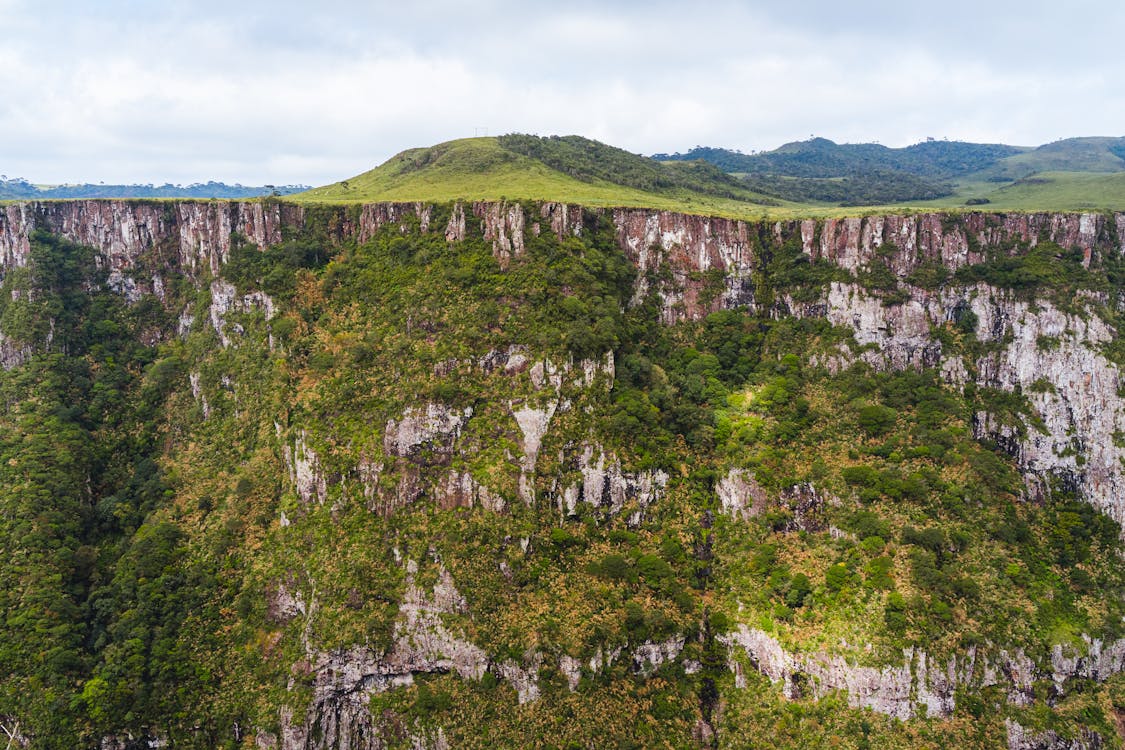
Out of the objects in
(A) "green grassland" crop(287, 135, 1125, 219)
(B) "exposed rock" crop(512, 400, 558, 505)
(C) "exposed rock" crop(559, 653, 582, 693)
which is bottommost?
(C) "exposed rock" crop(559, 653, 582, 693)

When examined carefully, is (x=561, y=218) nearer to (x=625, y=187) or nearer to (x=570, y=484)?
(x=570, y=484)

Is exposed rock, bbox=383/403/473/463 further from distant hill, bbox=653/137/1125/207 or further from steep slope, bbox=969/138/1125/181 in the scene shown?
steep slope, bbox=969/138/1125/181

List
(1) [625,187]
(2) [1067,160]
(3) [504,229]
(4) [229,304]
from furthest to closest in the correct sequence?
1. (2) [1067,160]
2. (1) [625,187]
3. (4) [229,304]
4. (3) [504,229]

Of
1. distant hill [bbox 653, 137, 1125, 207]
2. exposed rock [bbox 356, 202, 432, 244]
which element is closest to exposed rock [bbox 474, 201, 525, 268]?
exposed rock [bbox 356, 202, 432, 244]

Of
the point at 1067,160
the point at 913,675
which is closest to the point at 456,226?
the point at 913,675

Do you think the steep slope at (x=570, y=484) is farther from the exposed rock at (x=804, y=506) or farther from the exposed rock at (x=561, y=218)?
the exposed rock at (x=561, y=218)

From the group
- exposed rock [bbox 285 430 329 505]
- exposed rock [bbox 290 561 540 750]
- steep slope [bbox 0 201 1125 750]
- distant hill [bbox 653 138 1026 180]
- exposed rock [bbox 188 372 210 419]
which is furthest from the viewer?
distant hill [bbox 653 138 1026 180]
